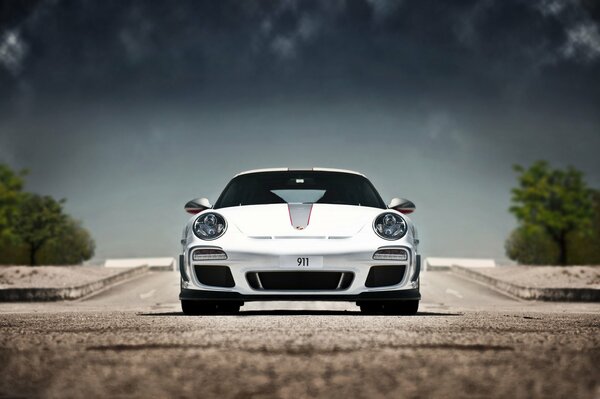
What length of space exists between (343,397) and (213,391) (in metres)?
0.59

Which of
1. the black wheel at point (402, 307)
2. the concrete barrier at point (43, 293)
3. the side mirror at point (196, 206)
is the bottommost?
the black wheel at point (402, 307)

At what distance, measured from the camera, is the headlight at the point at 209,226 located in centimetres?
946

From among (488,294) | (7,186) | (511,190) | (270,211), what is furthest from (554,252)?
(270,211)

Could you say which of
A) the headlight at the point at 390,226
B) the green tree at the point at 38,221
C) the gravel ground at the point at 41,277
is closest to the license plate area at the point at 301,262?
the headlight at the point at 390,226

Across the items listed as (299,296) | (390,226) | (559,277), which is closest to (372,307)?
(390,226)

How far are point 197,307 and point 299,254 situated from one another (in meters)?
1.54

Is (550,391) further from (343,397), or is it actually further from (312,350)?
(312,350)

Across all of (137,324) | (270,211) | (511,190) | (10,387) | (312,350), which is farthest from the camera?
(511,190)

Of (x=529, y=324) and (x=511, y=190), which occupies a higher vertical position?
(x=511, y=190)

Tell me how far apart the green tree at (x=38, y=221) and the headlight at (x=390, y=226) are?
225ft

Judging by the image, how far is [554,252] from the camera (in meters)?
102

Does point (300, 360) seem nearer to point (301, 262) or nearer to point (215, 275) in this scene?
point (301, 262)

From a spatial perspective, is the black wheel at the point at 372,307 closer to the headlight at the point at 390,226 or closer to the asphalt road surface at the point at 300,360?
the headlight at the point at 390,226

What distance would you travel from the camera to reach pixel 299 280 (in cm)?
910
